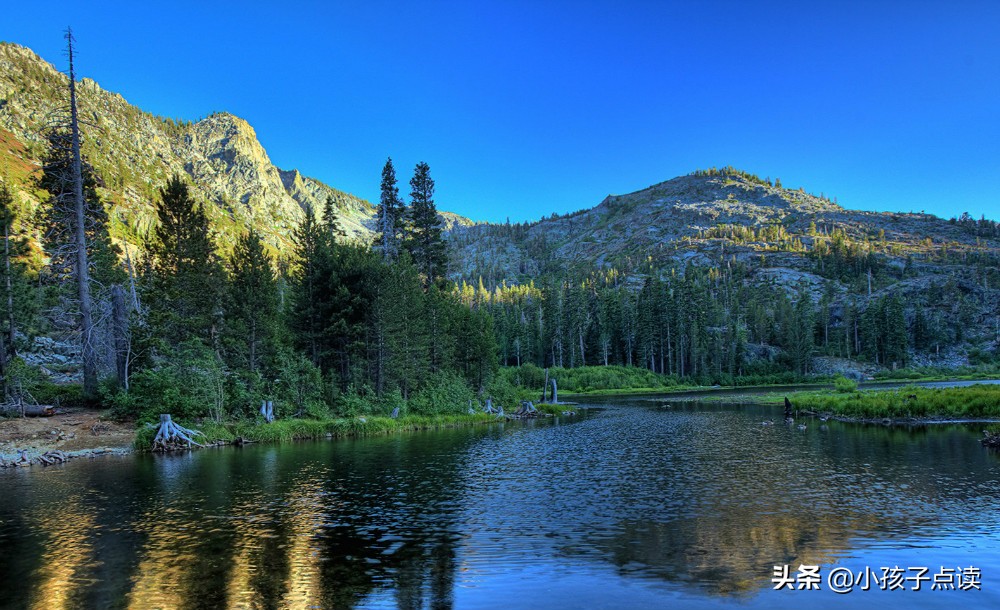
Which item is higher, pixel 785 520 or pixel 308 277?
pixel 308 277

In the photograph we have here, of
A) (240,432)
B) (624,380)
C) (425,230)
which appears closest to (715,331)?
(624,380)

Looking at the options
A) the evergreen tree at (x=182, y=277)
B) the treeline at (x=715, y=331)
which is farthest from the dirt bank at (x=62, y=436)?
the treeline at (x=715, y=331)

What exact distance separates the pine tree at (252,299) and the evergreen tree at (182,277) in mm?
1518

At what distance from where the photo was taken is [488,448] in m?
32.9

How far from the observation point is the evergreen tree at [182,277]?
39.6 m

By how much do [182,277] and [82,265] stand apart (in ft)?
21.4

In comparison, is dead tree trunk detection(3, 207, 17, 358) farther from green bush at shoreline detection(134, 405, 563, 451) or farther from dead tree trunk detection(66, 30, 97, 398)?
green bush at shoreline detection(134, 405, 563, 451)

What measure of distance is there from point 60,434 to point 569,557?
32787 mm

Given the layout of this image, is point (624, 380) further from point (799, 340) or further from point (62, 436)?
point (62, 436)

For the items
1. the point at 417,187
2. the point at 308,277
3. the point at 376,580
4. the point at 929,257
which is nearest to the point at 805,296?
the point at 929,257

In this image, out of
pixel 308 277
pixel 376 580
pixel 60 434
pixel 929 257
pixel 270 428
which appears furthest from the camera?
pixel 929 257

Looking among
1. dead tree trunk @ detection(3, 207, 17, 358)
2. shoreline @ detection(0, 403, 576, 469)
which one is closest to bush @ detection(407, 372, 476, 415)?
shoreline @ detection(0, 403, 576, 469)

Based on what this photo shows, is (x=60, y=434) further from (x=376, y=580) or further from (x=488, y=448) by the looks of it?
(x=376, y=580)

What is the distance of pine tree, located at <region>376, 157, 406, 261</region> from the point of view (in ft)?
201
